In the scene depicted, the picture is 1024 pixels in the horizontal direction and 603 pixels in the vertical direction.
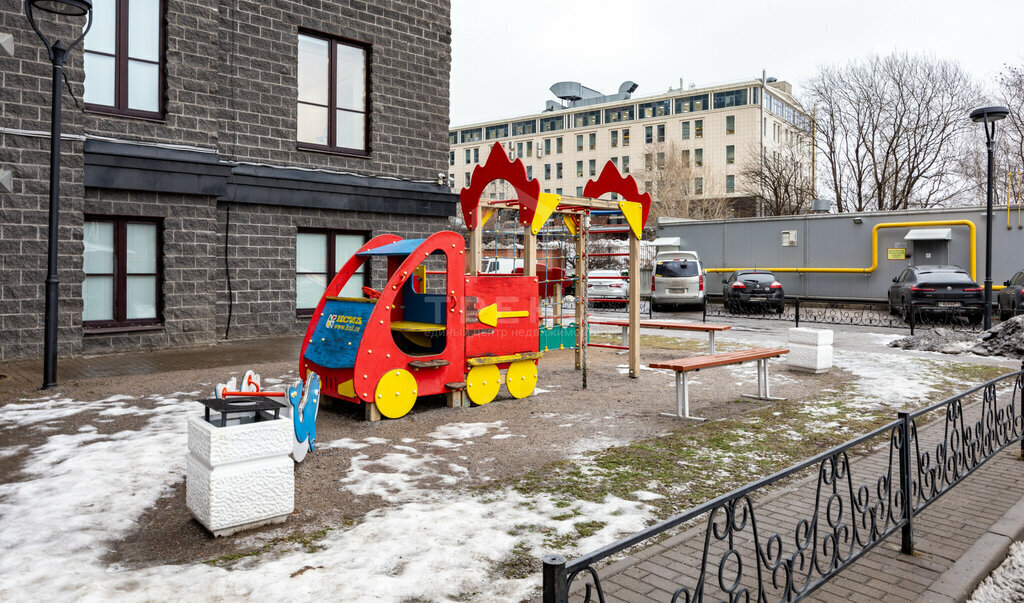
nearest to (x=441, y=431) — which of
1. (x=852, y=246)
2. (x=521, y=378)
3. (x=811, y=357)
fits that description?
(x=521, y=378)

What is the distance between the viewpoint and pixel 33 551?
13.3 feet

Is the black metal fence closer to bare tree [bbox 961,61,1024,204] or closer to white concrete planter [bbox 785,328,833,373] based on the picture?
white concrete planter [bbox 785,328,833,373]

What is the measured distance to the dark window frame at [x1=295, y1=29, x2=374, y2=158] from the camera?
49.3 feet

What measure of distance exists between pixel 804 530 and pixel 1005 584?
1070mm

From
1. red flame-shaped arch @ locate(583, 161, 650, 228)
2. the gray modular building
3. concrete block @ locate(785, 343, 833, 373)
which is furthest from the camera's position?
the gray modular building

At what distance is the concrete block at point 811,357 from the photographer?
11.1m

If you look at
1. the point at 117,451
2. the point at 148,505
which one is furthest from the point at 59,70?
the point at 148,505

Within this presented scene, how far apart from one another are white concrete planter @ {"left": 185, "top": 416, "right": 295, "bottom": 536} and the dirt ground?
0.12m

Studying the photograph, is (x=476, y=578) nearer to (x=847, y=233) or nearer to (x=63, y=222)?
(x=63, y=222)

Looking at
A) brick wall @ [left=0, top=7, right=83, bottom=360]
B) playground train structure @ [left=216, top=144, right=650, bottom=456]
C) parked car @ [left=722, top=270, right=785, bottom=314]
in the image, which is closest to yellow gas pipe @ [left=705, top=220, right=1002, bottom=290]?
parked car @ [left=722, top=270, right=785, bottom=314]

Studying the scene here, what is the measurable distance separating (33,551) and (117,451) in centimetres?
217

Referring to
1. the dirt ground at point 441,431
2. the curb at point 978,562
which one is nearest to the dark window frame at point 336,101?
the dirt ground at point 441,431

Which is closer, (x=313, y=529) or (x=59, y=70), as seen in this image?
(x=313, y=529)

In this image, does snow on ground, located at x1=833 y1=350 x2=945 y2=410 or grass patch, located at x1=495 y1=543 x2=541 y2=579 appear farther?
snow on ground, located at x1=833 y1=350 x2=945 y2=410
